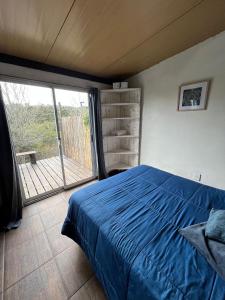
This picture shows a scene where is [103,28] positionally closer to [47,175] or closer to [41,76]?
[41,76]

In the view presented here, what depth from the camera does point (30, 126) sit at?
2438 mm

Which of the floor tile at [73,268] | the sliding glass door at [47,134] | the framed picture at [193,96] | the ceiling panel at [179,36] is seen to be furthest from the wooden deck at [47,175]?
the framed picture at [193,96]

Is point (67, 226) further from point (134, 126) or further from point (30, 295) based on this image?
point (134, 126)

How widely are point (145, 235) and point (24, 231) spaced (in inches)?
66.6

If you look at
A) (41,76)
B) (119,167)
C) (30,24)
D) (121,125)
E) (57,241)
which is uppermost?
(30,24)

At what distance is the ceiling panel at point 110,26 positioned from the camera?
120 centimetres

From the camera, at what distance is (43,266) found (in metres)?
1.36

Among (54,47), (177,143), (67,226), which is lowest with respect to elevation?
(67,226)

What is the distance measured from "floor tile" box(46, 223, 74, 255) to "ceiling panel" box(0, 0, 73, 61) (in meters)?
2.29

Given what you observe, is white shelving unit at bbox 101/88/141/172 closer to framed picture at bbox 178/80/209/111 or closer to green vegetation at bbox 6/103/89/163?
green vegetation at bbox 6/103/89/163

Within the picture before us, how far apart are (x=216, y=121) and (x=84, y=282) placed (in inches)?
95.0

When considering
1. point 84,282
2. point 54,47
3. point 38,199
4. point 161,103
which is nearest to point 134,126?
point 161,103

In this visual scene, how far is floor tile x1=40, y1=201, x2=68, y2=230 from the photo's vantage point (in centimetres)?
194


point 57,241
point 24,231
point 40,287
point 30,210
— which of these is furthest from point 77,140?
point 40,287
